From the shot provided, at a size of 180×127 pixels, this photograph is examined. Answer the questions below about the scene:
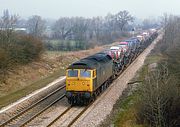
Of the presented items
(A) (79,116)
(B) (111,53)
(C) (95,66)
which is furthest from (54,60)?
(A) (79,116)

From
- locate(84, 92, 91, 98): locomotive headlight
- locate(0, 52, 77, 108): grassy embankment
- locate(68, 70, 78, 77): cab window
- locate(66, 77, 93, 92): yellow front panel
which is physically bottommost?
locate(0, 52, 77, 108): grassy embankment

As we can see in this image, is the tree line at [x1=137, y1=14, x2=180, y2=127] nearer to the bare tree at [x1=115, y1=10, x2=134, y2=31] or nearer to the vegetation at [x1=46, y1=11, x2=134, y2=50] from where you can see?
the vegetation at [x1=46, y1=11, x2=134, y2=50]

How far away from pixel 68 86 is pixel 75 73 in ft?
3.53

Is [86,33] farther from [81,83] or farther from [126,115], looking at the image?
[126,115]

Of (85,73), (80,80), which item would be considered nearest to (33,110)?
(80,80)

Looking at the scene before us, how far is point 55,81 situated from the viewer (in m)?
36.6

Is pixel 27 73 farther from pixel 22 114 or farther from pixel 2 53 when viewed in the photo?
pixel 22 114

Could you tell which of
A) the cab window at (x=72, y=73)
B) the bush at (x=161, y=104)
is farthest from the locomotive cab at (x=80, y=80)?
the bush at (x=161, y=104)

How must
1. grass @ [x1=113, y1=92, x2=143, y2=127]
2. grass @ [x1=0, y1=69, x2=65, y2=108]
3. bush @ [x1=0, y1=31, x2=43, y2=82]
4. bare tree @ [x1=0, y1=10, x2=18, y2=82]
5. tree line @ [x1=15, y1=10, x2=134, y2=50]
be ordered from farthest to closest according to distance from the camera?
tree line @ [x1=15, y1=10, x2=134, y2=50]
bush @ [x1=0, y1=31, x2=43, y2=82]
bare tree @ [x1=0, y1=10, x2=18, y2=82]
grass @ [x1=0, y1=69, x2=65, y2=108]
grass @ [x1=113, y1=92, x2=143, y2=127]

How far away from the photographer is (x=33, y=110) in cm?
2492

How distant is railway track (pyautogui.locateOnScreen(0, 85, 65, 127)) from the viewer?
2166 cm

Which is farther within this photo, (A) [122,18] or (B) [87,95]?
(A) [122,18]

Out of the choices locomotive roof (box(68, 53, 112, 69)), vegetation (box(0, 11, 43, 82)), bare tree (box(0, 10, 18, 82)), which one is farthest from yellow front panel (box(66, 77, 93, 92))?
vegetation (box(0, 11, 43, 82))

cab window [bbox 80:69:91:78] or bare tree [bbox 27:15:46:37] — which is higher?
bare tree [bbox 27:15:46:37]
